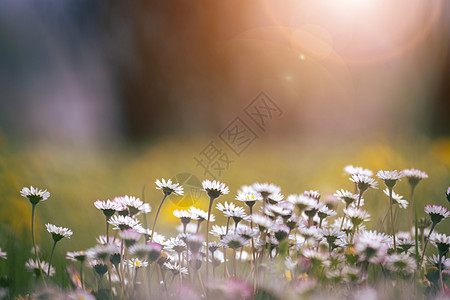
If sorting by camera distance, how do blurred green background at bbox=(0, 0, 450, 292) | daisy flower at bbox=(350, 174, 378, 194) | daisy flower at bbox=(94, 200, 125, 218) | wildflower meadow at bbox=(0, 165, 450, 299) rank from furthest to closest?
blurred green background at bbox=(0, 0, 450, 292), daisy flower at bbox=(350, 174, 378, 194), daisy flower at bbox=(94, 200, 125, 218), wildflower meadow at bbox=(0, 165, 450, 299)

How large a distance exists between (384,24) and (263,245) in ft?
8.83

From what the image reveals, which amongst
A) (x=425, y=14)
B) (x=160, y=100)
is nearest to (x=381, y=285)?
(x=425, y=14)

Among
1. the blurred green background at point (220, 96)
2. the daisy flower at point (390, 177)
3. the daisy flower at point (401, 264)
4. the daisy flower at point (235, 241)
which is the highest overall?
the blurred green background at point (220, 96)

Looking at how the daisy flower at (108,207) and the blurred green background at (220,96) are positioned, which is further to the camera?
the blurred green background at (220,96)

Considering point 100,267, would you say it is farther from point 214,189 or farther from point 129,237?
point 214,189

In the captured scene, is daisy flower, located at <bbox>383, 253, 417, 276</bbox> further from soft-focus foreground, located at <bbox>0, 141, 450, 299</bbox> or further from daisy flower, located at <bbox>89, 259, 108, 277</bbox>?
daisy flower, located at <bbox>89, 259, 108, 277</bbox>

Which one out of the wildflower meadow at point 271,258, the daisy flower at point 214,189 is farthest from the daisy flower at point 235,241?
the daisy flower at point 214,189

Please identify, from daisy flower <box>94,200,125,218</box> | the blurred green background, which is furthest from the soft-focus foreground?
the blurred green background

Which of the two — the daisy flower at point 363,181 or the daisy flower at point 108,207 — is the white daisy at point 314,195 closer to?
the daisy flower at point 363,181

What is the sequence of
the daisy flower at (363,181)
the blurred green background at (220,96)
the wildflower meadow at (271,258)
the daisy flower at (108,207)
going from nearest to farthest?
1. the wildflower meadow at (271,258)
2. the daisy flower at (108,207)
3. the daisy flower at (363,181)
4. the blurred green background at (220,96)

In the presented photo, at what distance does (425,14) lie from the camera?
208 cm

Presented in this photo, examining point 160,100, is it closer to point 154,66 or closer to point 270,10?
point 154,66

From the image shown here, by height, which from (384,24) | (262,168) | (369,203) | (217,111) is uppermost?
(384,24)

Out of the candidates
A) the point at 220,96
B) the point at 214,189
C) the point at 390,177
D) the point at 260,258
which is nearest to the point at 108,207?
the point at 214,189
